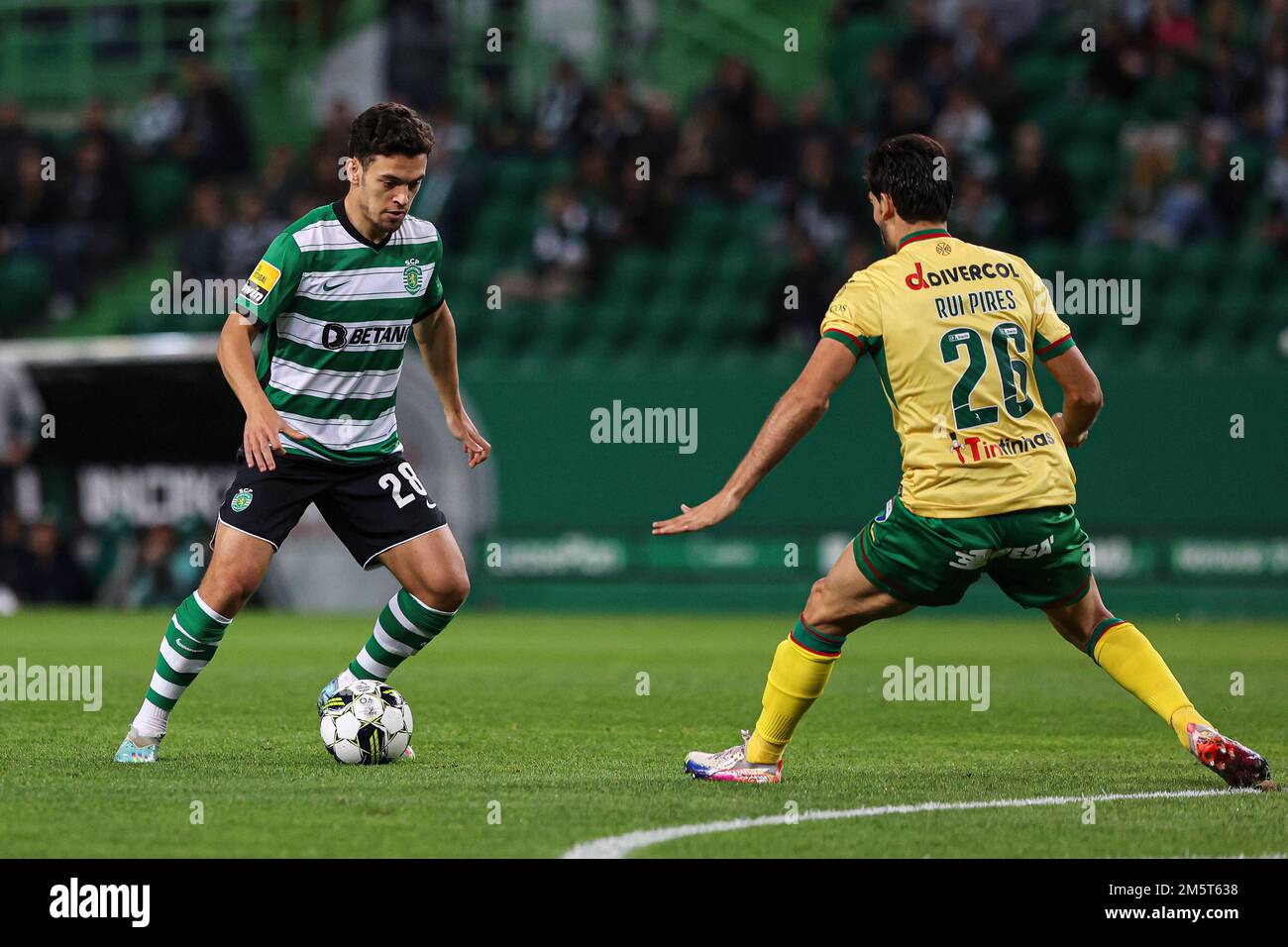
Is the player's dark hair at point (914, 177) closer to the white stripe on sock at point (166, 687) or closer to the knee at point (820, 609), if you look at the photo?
the knee at point (820, 609)

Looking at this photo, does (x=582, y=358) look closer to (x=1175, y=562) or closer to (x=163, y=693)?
(x=1175, y=562)

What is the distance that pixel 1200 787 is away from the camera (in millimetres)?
6172

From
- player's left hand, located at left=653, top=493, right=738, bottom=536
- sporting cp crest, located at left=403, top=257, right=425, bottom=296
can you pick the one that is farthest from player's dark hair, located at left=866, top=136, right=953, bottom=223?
sporting cp crest, located at left=403, top=257, right=425, bottom=296

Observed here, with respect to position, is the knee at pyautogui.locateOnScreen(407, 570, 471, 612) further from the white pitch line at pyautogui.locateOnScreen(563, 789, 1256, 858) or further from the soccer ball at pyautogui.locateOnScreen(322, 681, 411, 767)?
the white pitch line at pyautogui.locateOnScreen(563, 789, 1256, 858)

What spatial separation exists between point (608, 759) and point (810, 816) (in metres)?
1.55

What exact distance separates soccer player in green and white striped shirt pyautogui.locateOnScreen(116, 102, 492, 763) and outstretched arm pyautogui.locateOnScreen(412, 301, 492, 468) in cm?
11

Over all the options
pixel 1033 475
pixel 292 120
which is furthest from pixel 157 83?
pixel 1033 475

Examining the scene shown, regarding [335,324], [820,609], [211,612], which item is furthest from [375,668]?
[820,609]

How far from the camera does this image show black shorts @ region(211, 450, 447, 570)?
6656 millimetres

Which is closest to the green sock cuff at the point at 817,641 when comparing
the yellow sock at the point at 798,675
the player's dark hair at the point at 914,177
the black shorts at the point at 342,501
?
the yellow sock at the point at 798,675

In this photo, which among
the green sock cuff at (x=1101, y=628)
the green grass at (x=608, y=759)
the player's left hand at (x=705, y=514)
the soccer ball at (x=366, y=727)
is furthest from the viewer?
the soccer ball at (x=366, y=727)

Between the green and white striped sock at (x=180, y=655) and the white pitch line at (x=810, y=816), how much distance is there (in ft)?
6.79

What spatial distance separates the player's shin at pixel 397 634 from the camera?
22.9 feet

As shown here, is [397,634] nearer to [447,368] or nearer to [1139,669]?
[447,368]
